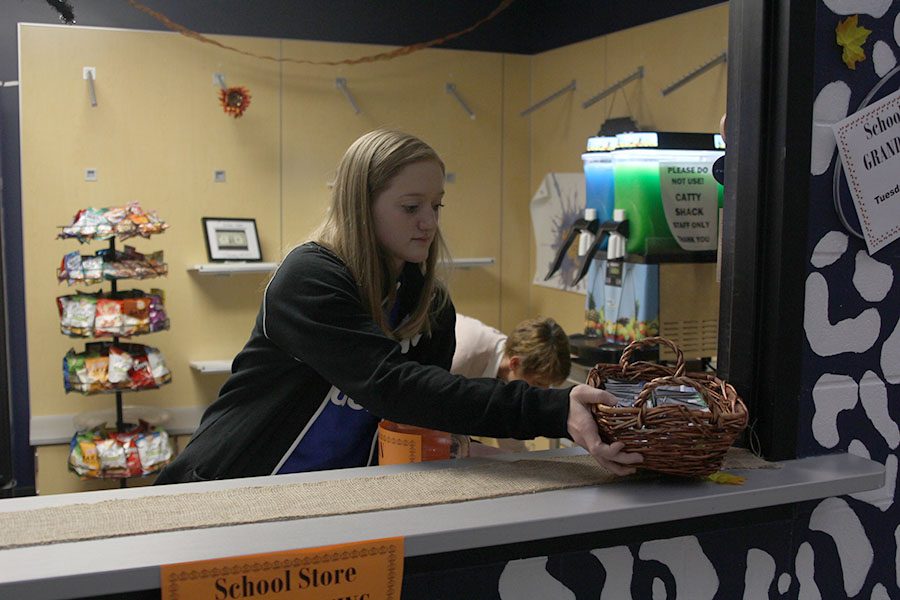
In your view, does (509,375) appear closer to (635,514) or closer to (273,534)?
(635,514)

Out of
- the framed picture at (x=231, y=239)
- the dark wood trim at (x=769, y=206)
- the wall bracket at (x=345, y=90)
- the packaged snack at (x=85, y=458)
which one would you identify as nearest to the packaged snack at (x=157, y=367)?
the packaged snack at (x=85, y=458)

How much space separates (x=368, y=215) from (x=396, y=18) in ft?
13.8

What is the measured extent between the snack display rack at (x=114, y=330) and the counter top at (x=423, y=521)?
3117mm

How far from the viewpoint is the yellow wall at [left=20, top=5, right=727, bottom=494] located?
468 cm

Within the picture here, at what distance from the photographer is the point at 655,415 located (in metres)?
1.30

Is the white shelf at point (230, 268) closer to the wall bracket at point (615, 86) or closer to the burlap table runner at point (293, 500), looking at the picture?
the wall bracket at point (615, 86)

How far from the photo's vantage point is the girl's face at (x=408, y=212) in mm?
1698

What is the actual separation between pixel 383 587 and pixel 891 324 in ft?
3.42

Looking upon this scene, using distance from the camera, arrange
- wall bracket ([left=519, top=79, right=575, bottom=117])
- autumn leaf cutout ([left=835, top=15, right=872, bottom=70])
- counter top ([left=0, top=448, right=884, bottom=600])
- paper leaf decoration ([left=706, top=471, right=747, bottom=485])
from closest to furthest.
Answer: counter top ([left=0, top=448, right=884, bottom=600]) < paper leaf decoration ([left=706, top=471, right=747, bottom=485]) < autumn leaf cutout ([left=835, top=15, right=872, bottom=70]) < wall bracket ([left=519, top=79, right=575, bottom=117])

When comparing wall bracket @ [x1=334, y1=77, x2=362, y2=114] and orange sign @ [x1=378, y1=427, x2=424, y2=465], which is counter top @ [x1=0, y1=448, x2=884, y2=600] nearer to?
orange sign @ [x1=378, y1=427, x2=424, y2=465]

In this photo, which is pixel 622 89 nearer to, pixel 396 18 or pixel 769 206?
pixel 396 18

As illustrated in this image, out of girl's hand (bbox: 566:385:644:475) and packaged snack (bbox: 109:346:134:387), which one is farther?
packaged snack (bbox: 109:346:134:387)

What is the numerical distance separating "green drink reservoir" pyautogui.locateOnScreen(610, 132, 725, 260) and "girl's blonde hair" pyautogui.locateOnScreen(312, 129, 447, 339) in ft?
3.85

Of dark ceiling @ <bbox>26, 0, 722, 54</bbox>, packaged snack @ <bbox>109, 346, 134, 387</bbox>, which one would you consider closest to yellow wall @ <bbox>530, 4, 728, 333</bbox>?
dark ceiling @ <bbox>26, 0, 722, 54</bbox>
